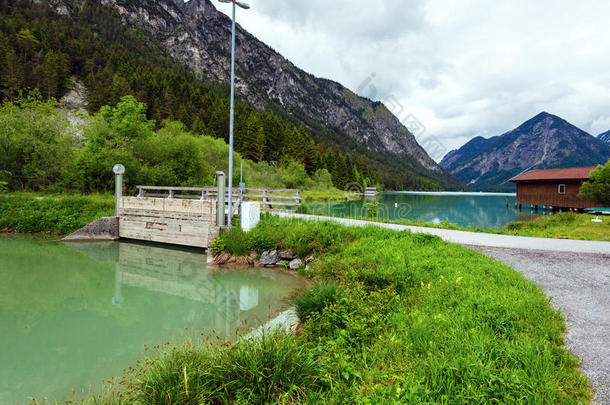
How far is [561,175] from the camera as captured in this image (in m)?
36.0

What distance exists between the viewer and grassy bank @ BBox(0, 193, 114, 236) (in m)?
17.8

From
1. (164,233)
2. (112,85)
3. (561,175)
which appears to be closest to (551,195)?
(561,175)

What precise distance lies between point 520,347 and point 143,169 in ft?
89.5

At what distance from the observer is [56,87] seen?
57.1 metres

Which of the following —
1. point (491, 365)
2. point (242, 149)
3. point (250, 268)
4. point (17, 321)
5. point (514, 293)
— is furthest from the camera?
point (242, 149)

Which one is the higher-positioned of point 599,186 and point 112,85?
point 112,85

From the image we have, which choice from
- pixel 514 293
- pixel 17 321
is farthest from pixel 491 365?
pixel 17 321

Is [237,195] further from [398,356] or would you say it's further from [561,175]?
[561,175]

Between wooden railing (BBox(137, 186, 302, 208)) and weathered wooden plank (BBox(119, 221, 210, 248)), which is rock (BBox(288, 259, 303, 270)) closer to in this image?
wooden railing (BBox(137, 186, 302, 208))

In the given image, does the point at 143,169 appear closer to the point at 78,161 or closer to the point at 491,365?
the point at 78,161

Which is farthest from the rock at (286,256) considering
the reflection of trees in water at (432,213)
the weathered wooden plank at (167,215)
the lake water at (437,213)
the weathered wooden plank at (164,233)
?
the reflection of trees in water at (432,213)

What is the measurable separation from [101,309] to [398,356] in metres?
7.99

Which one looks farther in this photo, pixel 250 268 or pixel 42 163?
pixel 42 163

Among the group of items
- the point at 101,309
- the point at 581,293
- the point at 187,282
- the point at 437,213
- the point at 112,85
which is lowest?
the point at 101,309
